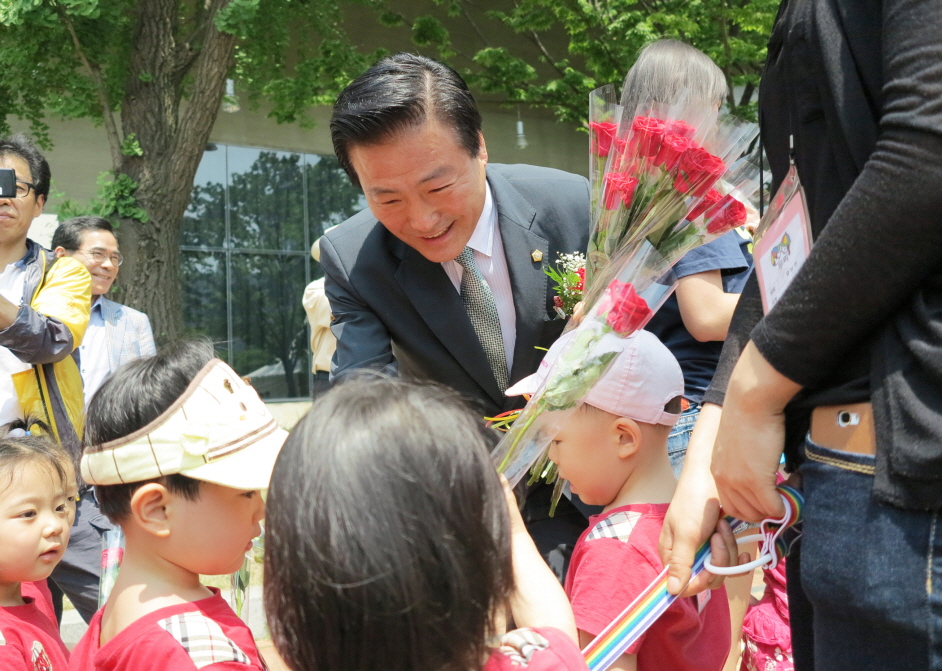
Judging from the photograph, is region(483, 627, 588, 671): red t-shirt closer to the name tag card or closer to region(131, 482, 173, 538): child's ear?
the name tag card

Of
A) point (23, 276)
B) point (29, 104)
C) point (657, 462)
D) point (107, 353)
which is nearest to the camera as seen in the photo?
point (657, 462)

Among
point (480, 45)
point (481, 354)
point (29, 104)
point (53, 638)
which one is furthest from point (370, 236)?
point (480, 45)

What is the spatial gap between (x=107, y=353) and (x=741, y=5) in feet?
22.8

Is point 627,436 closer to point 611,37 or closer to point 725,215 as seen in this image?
point 725,215

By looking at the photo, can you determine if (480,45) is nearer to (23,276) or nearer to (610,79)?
(610,79)

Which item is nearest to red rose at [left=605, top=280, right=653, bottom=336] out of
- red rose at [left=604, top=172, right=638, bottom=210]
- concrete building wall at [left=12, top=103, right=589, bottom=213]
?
red rose at [left=604, top=172, right=638, bottom=210]

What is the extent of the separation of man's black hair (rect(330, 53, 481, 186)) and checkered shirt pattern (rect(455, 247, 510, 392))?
0.34 meters

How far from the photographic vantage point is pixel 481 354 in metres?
2.49

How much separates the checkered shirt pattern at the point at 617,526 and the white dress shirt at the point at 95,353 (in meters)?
3.13

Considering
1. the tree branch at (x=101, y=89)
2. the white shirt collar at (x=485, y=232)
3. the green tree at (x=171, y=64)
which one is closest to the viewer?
the white shirt collar at (x=485, y=232)

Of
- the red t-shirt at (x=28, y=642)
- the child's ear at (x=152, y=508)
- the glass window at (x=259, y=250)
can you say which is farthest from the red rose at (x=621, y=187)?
the glass window at (x=259, y=250)

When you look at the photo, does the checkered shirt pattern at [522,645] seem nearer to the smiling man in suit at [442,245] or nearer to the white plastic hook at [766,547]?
the white plastic hook at [766,547]

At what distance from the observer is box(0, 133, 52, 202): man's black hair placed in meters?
3.97

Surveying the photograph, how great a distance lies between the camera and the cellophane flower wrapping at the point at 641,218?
70.2 inches
